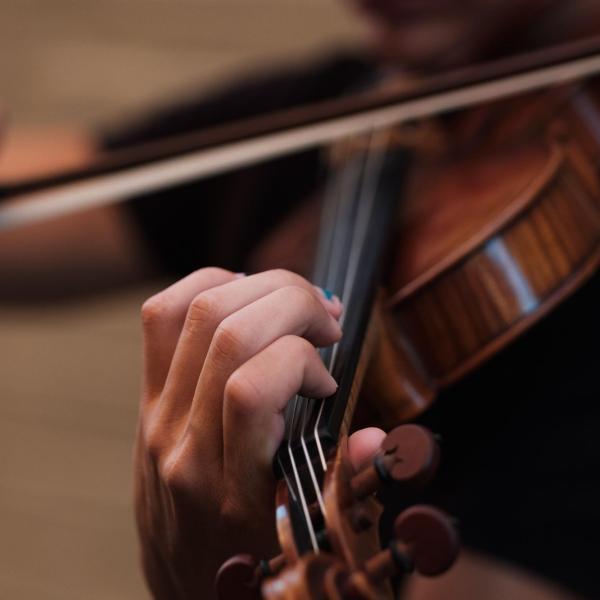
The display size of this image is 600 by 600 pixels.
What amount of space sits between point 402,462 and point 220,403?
3.0 inches

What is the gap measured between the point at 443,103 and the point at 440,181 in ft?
0.20

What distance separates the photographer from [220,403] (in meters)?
0.30

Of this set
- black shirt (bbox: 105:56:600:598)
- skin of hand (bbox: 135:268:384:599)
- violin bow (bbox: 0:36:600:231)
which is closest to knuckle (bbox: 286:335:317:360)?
skin of hand (bbox: 135:268:384:599)

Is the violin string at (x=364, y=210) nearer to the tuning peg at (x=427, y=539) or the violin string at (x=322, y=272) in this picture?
the violin string at (x=322, y=272)

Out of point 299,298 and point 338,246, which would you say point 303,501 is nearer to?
point 299,298

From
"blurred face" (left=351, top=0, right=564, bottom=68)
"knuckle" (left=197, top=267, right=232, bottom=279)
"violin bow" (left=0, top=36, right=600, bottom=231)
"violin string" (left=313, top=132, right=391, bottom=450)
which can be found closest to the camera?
"knuckle" (left=197, top=267, right=232, bottom=279)

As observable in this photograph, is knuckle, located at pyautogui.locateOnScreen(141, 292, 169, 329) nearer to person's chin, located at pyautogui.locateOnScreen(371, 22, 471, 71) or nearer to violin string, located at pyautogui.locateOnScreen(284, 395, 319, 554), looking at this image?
violin string, located at pyautogui.locateOnScreen(284, 395, 319, 554)

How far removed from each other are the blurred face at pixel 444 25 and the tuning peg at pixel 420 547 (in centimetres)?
63

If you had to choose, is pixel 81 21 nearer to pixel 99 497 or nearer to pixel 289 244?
pixel 99 497

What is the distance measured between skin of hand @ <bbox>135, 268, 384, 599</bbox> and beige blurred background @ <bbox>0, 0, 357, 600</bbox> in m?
0.55

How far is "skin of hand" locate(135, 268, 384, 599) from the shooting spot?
0.29 meters

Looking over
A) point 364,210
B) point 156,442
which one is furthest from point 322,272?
point 156,442

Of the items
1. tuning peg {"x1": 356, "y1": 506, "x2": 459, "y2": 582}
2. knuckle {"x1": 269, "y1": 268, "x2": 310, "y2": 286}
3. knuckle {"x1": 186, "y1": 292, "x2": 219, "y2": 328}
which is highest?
knuckle {"x1": 269, "y1": 268, "x2": 310, "y2": 286}

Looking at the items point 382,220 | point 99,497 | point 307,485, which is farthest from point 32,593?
point 307,485
